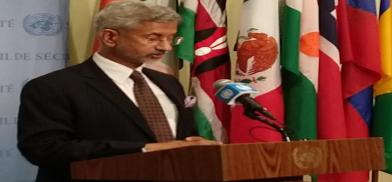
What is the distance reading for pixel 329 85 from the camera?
2580mm

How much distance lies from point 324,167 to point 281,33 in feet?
4.26

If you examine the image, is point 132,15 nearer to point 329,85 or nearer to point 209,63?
point 209,63

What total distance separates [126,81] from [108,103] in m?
0.16

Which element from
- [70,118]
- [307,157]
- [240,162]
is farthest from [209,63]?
[240,162]

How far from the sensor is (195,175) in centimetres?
121

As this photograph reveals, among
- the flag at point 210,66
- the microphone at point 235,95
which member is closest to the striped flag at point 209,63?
the flag at point 210,66

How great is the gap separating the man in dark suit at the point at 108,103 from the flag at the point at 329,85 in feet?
1.93

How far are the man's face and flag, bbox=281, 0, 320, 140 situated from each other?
607mm

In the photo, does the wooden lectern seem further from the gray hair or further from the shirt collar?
the gray hair

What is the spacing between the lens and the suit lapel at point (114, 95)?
1.96m

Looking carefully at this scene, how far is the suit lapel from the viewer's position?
1.96 m

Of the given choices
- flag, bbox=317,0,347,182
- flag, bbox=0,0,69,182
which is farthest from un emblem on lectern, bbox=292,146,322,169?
flag, bbox=0,0,69,182

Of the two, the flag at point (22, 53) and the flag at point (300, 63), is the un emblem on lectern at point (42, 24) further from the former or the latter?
the flag at point (300, 63)

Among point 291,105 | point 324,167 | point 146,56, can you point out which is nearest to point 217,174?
point 324,167
